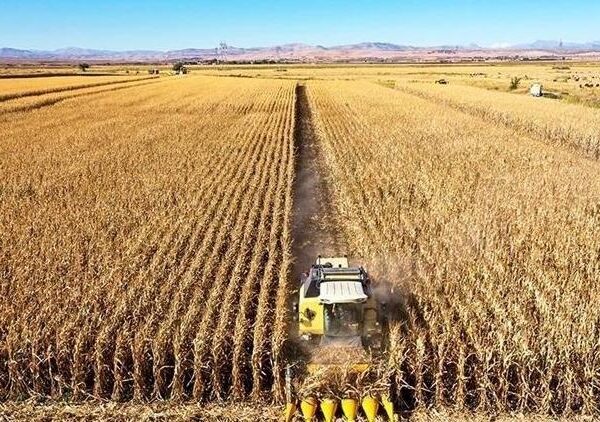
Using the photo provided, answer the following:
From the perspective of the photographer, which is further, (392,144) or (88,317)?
(392,144)

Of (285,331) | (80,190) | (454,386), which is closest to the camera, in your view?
(454,386)

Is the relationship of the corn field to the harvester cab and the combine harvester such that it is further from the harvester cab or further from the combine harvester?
the harvester cab

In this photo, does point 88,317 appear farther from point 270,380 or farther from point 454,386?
point 454,386

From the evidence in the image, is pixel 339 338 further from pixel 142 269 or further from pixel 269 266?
pixel 142 269

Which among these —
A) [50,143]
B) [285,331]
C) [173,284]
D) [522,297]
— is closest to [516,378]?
[522,297]

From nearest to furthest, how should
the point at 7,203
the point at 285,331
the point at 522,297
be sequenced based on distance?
the point at 285,331, the point at 522,297, the point at 7,203

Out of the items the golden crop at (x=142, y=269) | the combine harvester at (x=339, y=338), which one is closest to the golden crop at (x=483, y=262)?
the combine harvester at (x=339, y=338)

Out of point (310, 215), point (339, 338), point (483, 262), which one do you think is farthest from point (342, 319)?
point (310, 215)
